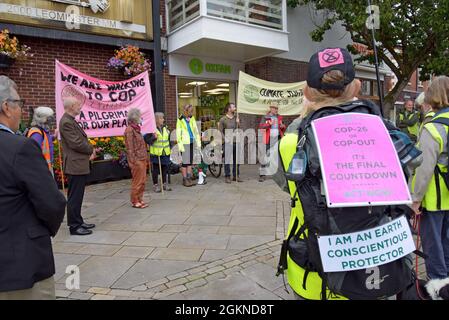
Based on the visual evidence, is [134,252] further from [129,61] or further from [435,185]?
[129,61]

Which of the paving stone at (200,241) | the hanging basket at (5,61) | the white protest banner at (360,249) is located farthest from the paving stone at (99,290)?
the hanging basket at (5,61)

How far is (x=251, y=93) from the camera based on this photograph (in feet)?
29.5

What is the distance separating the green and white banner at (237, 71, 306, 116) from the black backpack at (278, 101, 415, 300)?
7.17 metres

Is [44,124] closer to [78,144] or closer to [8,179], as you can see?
[78,144]

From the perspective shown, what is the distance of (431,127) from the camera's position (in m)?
2.85

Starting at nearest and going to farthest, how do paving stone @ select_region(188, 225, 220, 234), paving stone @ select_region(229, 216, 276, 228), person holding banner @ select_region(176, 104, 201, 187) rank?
paving stone @ select_region(188, 225, 220, 234) < paving stone @ select_region(229, 216, 276, 228) < person holding banner @ select_region(176, 104, 201, 187)

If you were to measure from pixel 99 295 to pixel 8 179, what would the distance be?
1.89 metres

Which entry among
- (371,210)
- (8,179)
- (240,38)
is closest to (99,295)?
(8,179)

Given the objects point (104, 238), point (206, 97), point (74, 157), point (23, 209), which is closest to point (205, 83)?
point (206, 97)

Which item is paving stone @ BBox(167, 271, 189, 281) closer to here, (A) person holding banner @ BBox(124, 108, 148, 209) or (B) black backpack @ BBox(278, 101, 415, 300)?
(B) black backpack @ BBox(278, 101, 415, 300)

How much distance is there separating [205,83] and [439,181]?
9.48m

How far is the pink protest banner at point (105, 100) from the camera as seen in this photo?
722cm

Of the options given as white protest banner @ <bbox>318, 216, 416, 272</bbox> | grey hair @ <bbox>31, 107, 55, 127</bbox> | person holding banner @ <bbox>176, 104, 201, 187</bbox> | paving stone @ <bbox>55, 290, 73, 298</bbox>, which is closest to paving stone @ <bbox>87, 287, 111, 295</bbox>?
paving stone @ <bbox>55, 290, 73, 298</bbox>

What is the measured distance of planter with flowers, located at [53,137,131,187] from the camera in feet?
28.5
